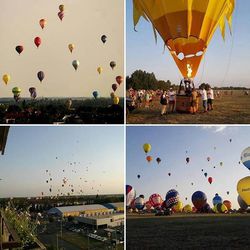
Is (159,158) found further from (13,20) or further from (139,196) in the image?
(13,20)

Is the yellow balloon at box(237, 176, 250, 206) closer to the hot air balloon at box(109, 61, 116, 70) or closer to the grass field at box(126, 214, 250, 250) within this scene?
the grass field at box(126, 214, 250, 250)

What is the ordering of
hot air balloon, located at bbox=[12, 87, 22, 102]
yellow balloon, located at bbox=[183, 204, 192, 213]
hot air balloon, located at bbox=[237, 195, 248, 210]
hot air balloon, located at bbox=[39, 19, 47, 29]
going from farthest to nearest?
yellow balloon, located at bbox=[183, 204, 192, 213]
hot air balloon, located at bbox=[237, 195, 248, 210]
hot air balloon, located at bbox=[39, 19, 47, 29]
hot air balloon, located at bbox=[12, 87, 22, 102]

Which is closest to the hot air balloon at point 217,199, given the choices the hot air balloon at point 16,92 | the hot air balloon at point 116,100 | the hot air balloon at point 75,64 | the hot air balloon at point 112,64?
the hot air balloon at point 116,100

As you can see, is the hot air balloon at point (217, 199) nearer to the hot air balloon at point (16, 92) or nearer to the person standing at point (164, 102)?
the person standing at point (164, 102)

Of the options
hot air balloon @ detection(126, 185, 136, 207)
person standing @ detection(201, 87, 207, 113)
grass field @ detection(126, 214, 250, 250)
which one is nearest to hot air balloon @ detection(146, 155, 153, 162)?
hot air balloon @ detection(126, 185, 136, 207)

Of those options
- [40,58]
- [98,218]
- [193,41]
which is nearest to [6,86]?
[40,58]
